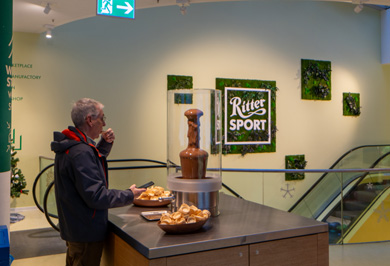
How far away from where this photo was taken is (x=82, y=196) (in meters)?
2.20

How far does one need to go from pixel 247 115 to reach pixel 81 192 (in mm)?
7784

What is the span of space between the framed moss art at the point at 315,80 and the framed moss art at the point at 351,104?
62 cm

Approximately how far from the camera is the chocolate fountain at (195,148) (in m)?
2.37

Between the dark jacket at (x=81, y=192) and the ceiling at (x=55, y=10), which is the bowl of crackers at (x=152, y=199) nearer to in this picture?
the dark jacket at (x=81, y=192)

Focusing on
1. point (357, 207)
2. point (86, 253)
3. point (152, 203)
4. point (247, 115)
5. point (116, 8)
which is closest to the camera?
point (86, 253)

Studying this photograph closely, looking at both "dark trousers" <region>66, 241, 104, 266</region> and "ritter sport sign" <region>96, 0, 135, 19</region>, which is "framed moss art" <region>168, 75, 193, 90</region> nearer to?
"ritter sport sign" <region>96, 0, 135, 19</region>

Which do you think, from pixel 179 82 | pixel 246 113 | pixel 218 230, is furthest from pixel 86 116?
pixel 246 113

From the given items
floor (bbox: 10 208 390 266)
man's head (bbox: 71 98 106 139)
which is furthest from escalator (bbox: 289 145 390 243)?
man's head (bbox: 71 98 106 139)

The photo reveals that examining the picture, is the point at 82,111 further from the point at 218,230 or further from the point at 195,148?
the point at 218,230

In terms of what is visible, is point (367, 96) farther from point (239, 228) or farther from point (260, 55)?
point (239, 228)

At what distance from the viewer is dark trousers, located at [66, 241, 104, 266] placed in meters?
2.29

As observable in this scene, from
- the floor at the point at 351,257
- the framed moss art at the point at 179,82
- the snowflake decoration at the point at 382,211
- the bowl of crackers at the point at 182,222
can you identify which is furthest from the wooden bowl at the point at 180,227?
the framed moss art at the point at 179,82

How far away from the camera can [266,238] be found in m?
2.07

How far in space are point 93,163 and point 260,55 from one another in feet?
27.4
